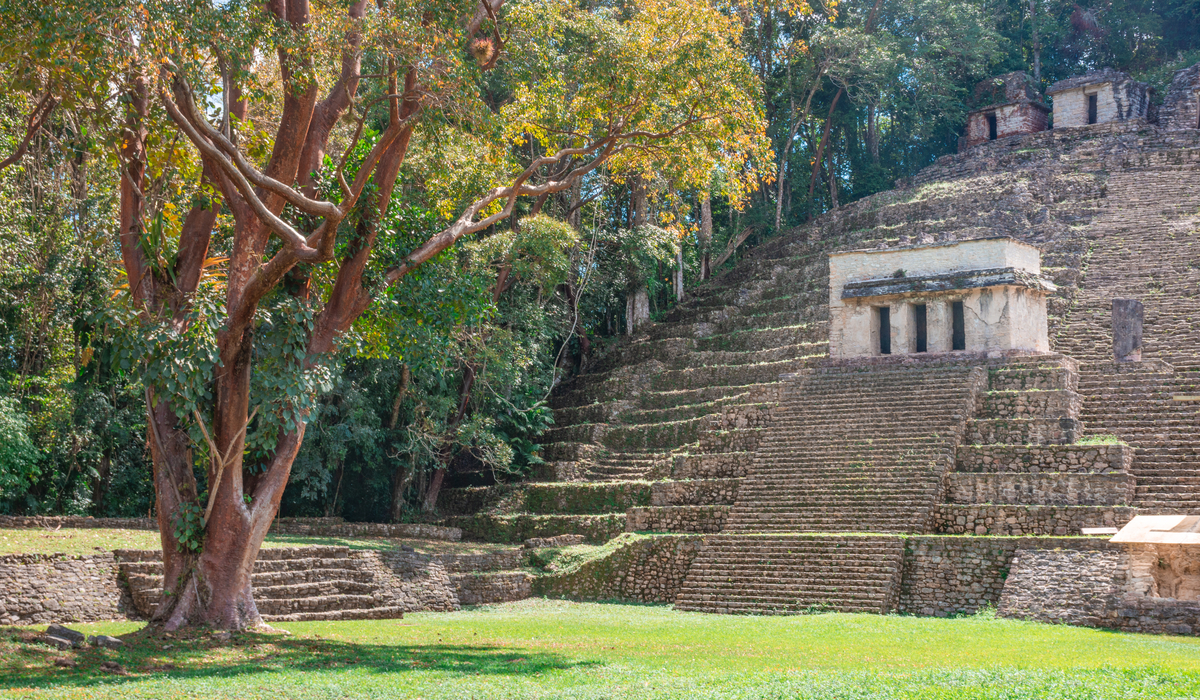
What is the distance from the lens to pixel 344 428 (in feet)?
70.2

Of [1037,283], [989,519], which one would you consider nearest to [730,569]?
[989,519]

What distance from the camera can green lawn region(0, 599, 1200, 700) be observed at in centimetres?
769

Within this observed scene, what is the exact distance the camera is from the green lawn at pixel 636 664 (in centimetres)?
769

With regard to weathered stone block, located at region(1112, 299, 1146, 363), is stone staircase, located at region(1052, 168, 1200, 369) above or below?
above

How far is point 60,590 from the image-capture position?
1301cm

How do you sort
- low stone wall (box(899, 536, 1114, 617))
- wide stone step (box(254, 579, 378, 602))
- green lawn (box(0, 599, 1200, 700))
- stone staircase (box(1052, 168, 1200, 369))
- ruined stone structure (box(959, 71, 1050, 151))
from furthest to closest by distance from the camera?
ruined stone structure (box(959, 71, 1050, 151)) < stone staircase (box(1052, 168, 1200, 369)) < low stone wall (box(899, 536, 1114, 617)) < wide stone step (box(254, 579, 378, 602)) < green lawn (box(0, 599, 1200, 700))

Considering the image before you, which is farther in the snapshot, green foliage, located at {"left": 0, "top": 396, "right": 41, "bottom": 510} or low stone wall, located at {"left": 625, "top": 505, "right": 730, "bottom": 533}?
low stone wall, located at {"left": 625, "top": 505, "right": 730, "bottom": 533}

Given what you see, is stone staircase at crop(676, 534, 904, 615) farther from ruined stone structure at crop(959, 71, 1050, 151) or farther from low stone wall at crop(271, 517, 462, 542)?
ruined stone structure at crop(959, 71, 1050, 151)

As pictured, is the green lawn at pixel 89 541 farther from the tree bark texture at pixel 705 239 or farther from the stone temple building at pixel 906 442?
the tree bark texture at pixel 705 239

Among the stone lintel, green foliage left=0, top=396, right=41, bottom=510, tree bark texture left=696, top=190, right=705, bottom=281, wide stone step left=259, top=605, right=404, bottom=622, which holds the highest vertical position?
→ tree bark texture left=696, top=190, right=705, bottom=281

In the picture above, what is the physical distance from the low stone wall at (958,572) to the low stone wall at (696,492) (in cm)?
459

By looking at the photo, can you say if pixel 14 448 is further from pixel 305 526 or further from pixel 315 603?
pixel 305 526

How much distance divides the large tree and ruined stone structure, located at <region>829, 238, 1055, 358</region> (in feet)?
32.8

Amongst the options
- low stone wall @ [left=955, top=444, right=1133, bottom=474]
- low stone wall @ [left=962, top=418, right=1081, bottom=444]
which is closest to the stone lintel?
low stone wall @ [left=962, top=418, right=1081, bottom=444]
